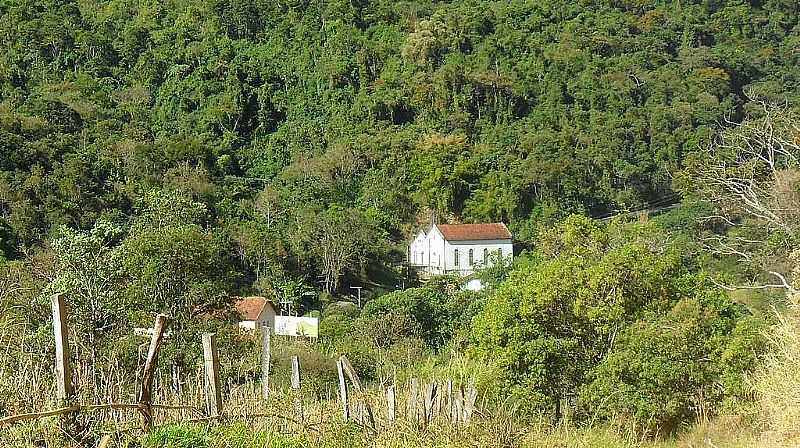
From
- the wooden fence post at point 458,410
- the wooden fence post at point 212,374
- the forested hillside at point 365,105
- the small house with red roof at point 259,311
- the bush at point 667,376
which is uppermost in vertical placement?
the forested hillside at point 365,105

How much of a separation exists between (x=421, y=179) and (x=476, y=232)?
15.1 feet

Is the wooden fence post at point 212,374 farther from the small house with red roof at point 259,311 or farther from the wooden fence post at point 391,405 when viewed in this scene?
the small house with red roof at point 259,311

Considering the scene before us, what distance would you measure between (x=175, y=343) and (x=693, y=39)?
49.6 meters

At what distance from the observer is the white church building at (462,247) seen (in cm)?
3159

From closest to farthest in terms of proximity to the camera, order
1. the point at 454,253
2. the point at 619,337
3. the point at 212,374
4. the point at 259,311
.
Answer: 1. the point at 212,374
2. the point at 619,337
3. the point at 259,311
4. the point at 454,253

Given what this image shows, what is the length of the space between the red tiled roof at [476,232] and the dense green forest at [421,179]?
1372mm

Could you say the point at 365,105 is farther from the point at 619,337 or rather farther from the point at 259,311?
the point at 619,337

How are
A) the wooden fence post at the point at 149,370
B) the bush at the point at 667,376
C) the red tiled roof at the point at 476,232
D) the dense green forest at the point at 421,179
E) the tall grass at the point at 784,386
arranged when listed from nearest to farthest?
1. the wooden fence post at the point at 149,370
2. the tall grass at the point at 784,386
3. the bush at the point at 667,376
4. the dense green forest at the point at 421,179
5. the red tiled roof at the point at 476,232

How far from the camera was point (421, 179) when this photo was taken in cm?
3553

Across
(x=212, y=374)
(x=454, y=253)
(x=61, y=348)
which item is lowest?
(x=454, y=253)

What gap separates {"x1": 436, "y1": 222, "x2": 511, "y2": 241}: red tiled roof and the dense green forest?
1.37 m

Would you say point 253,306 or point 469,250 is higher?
point 469,250

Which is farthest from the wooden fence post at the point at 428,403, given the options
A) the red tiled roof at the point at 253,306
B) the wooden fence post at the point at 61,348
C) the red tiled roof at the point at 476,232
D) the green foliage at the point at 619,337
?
the red tiled roof at the point at 476,232

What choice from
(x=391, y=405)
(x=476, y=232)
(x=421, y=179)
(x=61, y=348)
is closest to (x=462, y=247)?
(x=476, y=232)
